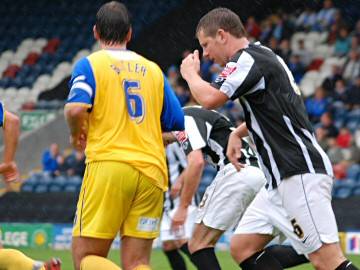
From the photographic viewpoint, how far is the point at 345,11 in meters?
21.1

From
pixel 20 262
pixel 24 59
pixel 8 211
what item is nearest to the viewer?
pixel 20 262

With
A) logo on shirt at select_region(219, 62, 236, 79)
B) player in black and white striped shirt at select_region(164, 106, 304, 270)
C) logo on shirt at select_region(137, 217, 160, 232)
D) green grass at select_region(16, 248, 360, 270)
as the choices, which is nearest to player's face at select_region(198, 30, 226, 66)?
logo on shirt at select_region(219, 62, 236, 79)

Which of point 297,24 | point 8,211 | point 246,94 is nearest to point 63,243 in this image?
point 8,211

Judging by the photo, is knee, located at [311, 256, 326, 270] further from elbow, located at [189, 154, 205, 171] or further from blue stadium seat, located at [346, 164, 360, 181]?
blue stadium seat, located at [346, 164, 360, 181]

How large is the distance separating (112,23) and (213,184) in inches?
87.8

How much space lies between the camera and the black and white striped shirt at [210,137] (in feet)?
24.2

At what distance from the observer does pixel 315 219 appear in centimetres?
566

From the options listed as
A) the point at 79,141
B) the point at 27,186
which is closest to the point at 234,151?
the point at 79,141

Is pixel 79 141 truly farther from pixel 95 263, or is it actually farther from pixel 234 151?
pixel 234 151

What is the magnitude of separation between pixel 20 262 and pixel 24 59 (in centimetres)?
1915

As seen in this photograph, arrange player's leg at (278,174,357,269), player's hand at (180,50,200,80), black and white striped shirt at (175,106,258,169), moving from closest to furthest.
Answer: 1. player's leg at (278,174,357,269)
2. player's hand at (180,50,200,80)
3. black and white striped shirt at (175,106,258,169)

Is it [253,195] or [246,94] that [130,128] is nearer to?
[246,94]

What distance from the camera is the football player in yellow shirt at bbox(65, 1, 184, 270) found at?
5.42m

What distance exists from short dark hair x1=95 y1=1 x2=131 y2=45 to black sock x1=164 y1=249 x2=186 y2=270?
4.28m
